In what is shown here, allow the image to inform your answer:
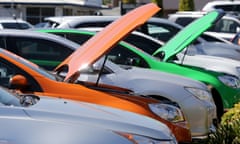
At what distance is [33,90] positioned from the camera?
589 centimetres

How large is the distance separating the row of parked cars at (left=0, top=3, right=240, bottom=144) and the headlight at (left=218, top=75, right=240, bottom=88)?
22 mm

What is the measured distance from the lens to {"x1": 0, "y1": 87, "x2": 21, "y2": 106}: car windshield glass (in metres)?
4.49

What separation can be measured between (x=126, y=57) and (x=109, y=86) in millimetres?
2267

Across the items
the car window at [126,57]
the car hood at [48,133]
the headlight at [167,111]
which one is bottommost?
the headlight at [167,111]

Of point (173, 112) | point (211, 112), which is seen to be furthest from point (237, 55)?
point (173, 112)

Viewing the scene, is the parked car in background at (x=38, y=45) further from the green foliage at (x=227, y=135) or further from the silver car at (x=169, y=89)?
the green foliage at (x=227, y=135)

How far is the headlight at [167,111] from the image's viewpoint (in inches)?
251

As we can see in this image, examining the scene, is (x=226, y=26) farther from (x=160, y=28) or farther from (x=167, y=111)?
(x=167, y=111)

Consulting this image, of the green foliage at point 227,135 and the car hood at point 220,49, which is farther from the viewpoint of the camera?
the car hood at point 220,49

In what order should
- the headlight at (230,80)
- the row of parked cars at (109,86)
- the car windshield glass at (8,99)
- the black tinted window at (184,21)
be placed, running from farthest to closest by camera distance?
the black tinted window at (184,21), the headlight at (230,80), the car windshield glass at (8,99), the row of parked cars at (109,86)

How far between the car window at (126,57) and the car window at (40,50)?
1.26 metres

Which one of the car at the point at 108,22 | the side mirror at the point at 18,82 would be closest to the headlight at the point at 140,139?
the side mirror at the point at 18,82

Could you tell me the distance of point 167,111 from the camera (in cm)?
650

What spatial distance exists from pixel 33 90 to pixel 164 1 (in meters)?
40.0
